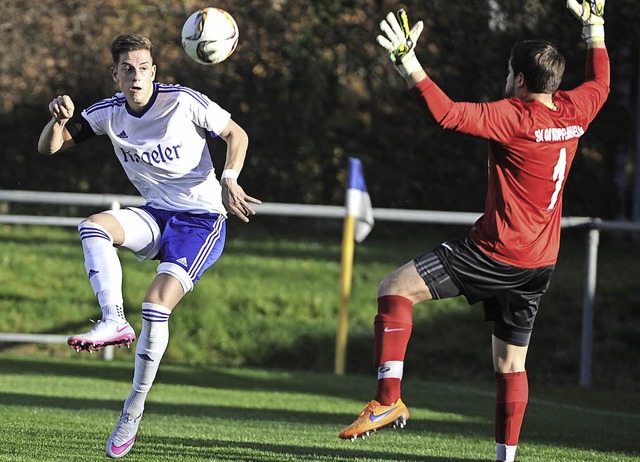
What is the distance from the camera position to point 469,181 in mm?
14992

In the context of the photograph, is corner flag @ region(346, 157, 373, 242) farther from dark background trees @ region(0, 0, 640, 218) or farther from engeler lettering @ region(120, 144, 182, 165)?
engeler lettering @ region(120, 144, 182, 165)

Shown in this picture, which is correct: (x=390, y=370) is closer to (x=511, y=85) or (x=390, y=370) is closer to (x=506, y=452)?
(x=506, y=452)

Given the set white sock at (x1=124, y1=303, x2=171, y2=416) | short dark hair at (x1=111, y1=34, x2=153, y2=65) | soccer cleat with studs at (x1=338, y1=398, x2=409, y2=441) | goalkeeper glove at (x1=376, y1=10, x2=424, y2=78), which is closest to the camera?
goalkeeper glove at (x1=376, y1=10, x2=424, y2=78)

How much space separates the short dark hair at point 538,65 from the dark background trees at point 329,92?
29.1ft

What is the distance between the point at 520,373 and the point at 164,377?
5.60 meters

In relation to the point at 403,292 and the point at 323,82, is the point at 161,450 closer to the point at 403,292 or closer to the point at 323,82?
the point at 403,292

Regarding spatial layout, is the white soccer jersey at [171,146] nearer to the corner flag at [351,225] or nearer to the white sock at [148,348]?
the white sock at [148,348]

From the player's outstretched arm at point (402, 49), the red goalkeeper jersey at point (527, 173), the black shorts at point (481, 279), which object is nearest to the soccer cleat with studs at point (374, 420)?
the black shorts at point (481, 279)

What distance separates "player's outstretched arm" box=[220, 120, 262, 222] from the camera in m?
6.00

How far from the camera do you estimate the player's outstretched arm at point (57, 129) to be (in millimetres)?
6258

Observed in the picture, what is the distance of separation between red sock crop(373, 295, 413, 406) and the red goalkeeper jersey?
498 millimetres

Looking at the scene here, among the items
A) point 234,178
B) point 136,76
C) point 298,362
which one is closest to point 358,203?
point 298,362

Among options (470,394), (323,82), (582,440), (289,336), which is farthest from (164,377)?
(323,82)

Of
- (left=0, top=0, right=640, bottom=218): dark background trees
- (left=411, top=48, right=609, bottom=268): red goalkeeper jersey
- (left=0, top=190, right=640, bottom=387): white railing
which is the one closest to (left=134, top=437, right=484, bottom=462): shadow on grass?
(left=411, top=48, right=609, bottom=268): red goalkeeper jersey
